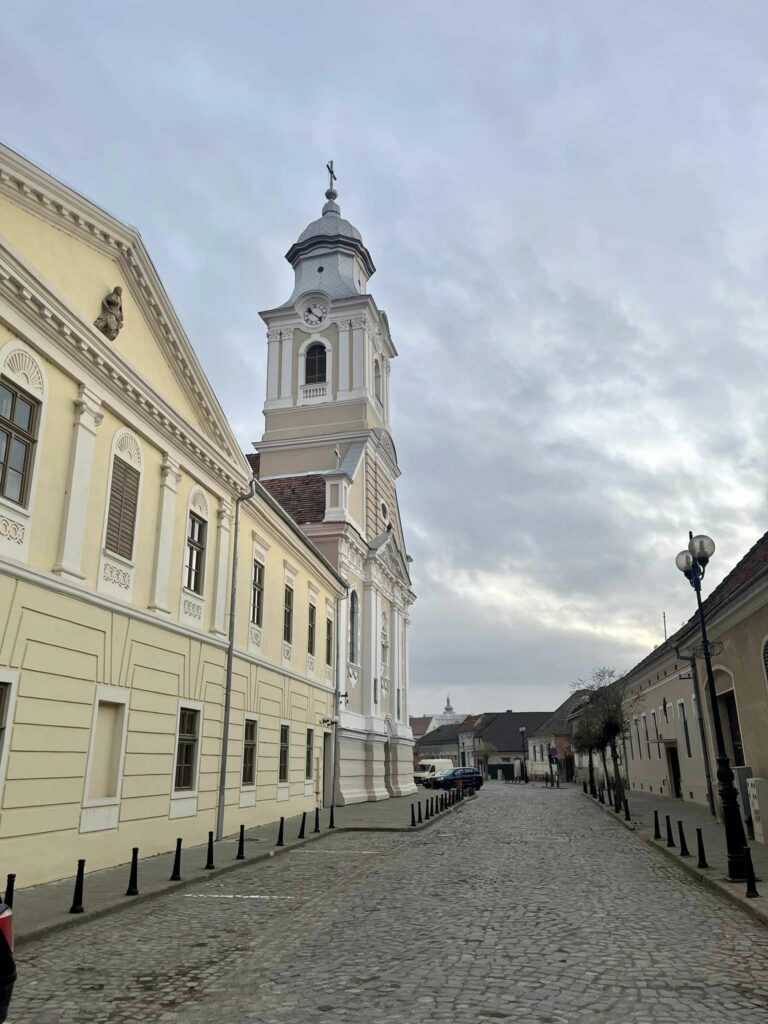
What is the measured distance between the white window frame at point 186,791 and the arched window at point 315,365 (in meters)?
26.2

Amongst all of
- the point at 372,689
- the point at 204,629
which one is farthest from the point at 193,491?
the point at 372,689

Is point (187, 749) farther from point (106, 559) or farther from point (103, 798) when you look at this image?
point (106, 559)

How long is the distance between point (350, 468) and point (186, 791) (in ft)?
71.6

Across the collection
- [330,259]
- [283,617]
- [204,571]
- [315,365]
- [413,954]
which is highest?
[330,259]

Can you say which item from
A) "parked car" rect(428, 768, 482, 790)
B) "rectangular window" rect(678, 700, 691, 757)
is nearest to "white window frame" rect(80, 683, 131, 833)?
"rectangular window" rect(678, 700, 691, 757)

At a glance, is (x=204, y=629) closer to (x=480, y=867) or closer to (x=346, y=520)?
(x=480, y=867)

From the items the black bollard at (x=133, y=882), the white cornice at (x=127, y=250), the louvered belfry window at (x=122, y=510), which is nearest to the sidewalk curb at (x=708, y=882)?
the black bollard at (x=133, y=882)

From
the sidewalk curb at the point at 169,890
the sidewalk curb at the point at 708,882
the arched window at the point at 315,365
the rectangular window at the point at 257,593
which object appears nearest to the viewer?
the sidewalk curb at the point at 169,890

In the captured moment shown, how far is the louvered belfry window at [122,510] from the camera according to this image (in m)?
14.2

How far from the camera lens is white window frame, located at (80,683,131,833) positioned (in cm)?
1274

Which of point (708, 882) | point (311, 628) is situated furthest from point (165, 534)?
point (311, 628)

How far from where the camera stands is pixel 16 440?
1175 cm

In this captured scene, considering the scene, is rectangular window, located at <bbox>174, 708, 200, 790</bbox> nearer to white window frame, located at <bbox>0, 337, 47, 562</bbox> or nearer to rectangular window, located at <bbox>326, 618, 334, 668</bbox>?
white window frame, located at <bbox>0, 337, 47, 562</bbox>

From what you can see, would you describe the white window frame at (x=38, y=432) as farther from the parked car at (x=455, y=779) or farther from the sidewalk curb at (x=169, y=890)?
the parked car at (x=455, y=779)
